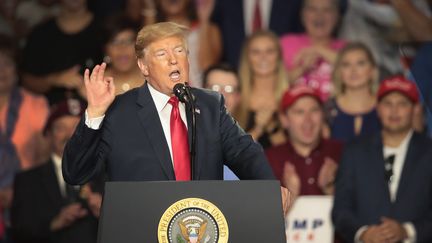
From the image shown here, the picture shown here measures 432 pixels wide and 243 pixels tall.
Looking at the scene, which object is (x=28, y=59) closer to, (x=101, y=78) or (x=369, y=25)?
(x=369, y=25)

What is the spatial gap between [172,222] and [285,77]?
3807mm

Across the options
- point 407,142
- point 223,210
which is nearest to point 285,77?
point 407,142

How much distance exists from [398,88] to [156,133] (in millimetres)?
2985

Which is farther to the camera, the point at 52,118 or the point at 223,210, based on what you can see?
the point at 52,118

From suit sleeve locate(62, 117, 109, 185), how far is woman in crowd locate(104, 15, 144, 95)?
124 inches

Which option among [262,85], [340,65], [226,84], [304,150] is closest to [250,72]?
[262,85]

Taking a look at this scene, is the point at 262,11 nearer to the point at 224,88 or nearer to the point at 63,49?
the point at 224,88

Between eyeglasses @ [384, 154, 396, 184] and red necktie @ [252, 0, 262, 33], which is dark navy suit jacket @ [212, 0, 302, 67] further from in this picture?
eyeglasses @ [384, 154, 396, 184]

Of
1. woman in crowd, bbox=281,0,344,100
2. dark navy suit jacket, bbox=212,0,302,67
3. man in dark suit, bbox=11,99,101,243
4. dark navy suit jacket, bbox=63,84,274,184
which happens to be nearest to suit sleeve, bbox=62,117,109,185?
dark navy suit jacket, bbox=63,84,274,184

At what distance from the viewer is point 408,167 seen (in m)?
5.65

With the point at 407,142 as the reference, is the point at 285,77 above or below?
above

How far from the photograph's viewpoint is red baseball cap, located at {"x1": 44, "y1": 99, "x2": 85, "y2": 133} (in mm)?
6266

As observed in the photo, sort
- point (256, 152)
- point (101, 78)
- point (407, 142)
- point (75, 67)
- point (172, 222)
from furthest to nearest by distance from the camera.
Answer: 1. point (75, 67)
2. point (407, 142)
3. point (256, 152)
4. point (101, 78)
5. point (172, 222)

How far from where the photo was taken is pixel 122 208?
2834 mm
